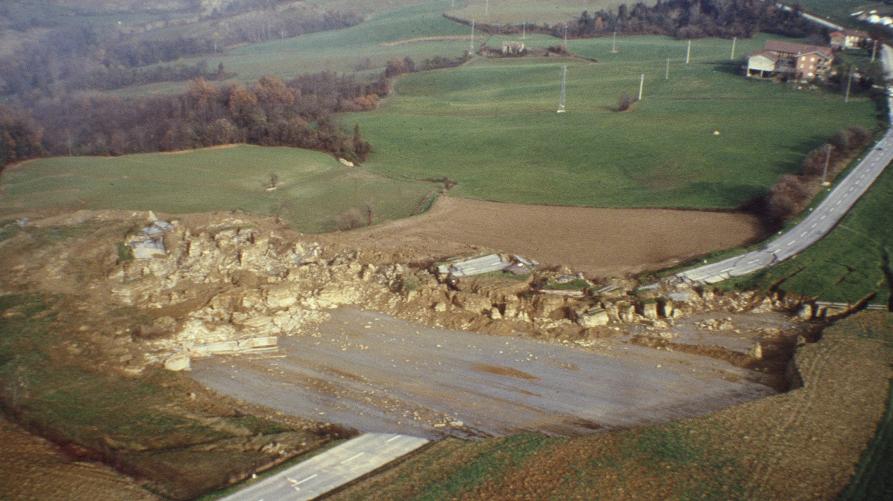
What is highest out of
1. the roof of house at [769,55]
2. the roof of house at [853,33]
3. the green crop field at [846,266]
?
the roof of house at [853,33]

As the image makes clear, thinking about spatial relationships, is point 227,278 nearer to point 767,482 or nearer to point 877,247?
point 767,482

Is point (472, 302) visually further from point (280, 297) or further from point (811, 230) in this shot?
point (811, 230)

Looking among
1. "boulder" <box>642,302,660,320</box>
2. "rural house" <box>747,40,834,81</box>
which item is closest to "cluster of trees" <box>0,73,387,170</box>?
"boulder" <box>642,302,660,320</box>

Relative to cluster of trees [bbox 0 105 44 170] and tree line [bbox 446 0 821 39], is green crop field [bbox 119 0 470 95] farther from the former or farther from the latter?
cluster of trees [bbox 0 105 44 170]

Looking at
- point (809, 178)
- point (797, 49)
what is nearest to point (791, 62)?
point (797, 49)

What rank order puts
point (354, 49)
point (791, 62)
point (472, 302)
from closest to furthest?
point (472, 302), point (791, 62), point (354, 49)

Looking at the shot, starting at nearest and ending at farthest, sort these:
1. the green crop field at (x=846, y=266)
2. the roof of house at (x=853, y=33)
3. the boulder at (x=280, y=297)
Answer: the green crop field at (x=846, y=266) → the boulder at (x=280, y=297) → the roof of house at (x=853, y=33)

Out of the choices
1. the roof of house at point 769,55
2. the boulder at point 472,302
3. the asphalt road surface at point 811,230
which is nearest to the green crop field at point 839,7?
the roof of house at point 769,55

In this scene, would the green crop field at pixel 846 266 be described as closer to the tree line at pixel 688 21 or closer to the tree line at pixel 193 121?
the tree line at pixel 193 121
